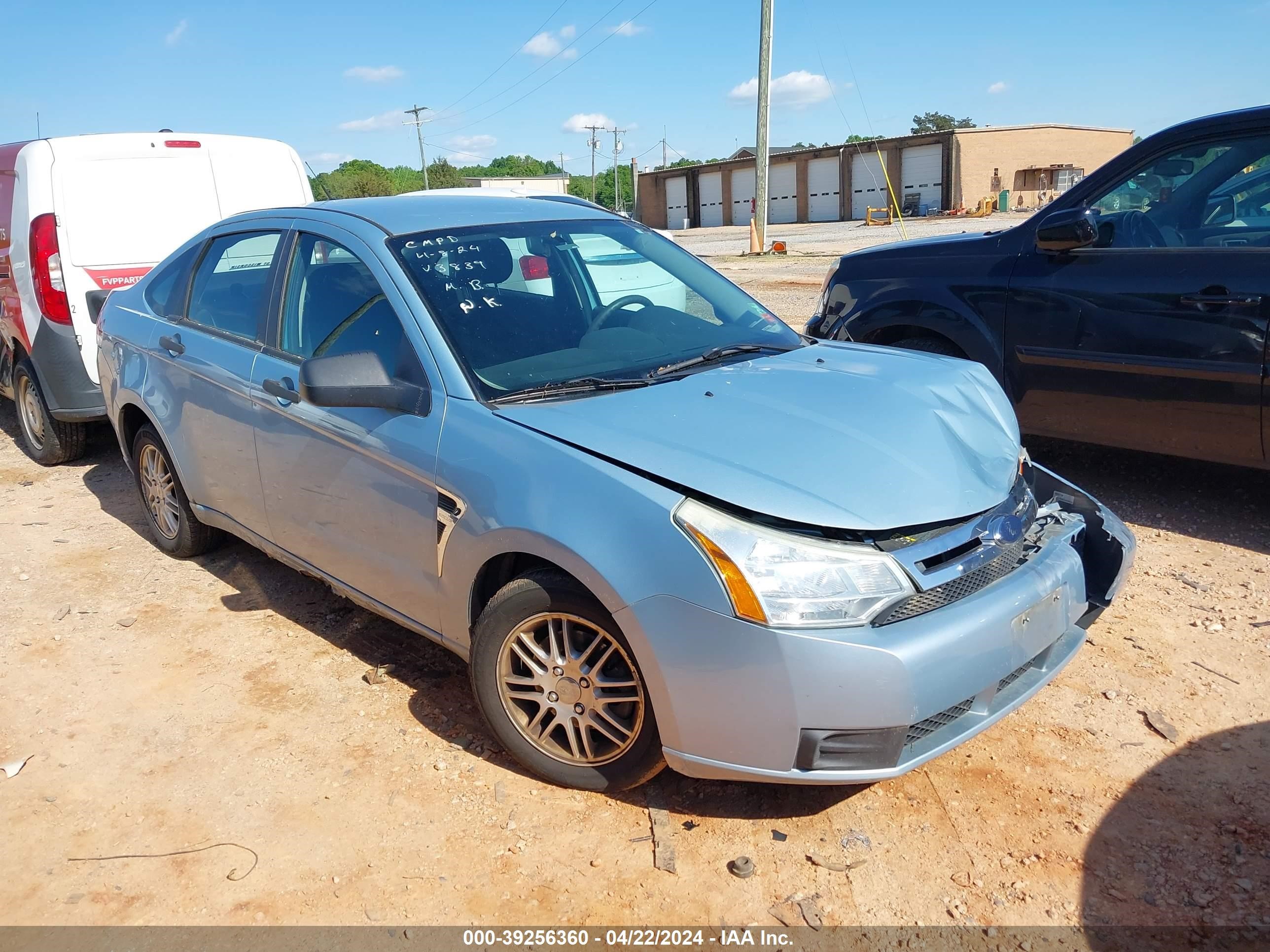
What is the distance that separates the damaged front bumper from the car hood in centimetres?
22

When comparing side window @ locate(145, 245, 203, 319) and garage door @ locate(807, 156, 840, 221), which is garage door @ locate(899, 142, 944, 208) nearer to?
garage door @ locate(807, 156, 840, 221)

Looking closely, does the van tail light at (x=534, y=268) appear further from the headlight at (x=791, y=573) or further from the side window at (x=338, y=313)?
the headlight at (x=791, y=573)

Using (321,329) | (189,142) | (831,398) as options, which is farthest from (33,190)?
(831,398)

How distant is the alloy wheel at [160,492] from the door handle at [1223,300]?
491cm

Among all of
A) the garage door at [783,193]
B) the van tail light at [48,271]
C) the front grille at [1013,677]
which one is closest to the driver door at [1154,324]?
the front grille at [1013,677]

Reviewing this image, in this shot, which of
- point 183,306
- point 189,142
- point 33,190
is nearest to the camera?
point 183,306

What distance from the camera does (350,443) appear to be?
134 inches

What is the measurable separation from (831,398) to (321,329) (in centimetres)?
192

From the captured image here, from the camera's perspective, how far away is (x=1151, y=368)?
4672 mm

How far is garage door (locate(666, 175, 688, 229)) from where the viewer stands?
65.8 meters

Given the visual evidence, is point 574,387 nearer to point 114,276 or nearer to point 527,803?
point 527,803

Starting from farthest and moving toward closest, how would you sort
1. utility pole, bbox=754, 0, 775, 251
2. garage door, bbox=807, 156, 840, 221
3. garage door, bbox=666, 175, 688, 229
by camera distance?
garage door, bbox=666, 175, 688, 229
garage door, bbox=807, 156, 840, 221
utility pole, bbox=754, 0, 775, 251

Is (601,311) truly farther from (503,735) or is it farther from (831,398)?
(503,735)

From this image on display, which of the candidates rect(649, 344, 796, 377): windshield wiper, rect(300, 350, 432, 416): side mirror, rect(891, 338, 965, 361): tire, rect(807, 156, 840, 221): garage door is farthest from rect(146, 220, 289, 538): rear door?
rect(807, 156, 840, 221): garage door
